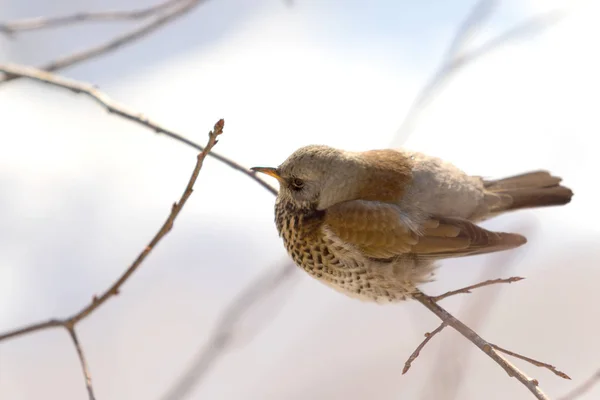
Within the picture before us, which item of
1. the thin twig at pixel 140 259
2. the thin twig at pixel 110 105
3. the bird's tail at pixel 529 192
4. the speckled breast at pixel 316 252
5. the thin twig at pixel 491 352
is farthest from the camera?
the bird's tail at pixel 529 192

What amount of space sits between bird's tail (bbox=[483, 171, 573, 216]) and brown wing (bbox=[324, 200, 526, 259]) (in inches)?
10.8

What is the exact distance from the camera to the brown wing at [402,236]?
6.05 ft

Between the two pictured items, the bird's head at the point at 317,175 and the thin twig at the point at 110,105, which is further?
the bird's head at the point at 317,175

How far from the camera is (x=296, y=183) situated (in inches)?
76.2

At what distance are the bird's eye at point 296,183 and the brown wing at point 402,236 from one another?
6.0 inches

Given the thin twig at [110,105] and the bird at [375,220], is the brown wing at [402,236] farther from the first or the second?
the thin twig at [110,105]

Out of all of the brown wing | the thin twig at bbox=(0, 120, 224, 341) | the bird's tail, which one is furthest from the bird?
the thin twig at bbox=(0, 120, 224, 341)

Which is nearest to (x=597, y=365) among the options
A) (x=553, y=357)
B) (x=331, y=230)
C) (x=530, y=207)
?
(x=553, y=357)

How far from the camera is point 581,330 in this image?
374cm

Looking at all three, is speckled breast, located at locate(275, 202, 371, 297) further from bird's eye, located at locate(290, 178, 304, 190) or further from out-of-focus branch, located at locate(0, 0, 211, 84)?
out-of-focus branch, located at locate(0, 0, 211, 84)

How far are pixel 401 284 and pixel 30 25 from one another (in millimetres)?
1481

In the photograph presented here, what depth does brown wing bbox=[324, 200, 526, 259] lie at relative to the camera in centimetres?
184

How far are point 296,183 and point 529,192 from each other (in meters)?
0.77

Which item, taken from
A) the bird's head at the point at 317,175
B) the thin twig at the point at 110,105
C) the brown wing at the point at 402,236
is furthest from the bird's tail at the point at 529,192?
the thin twig at the point at 110,105
